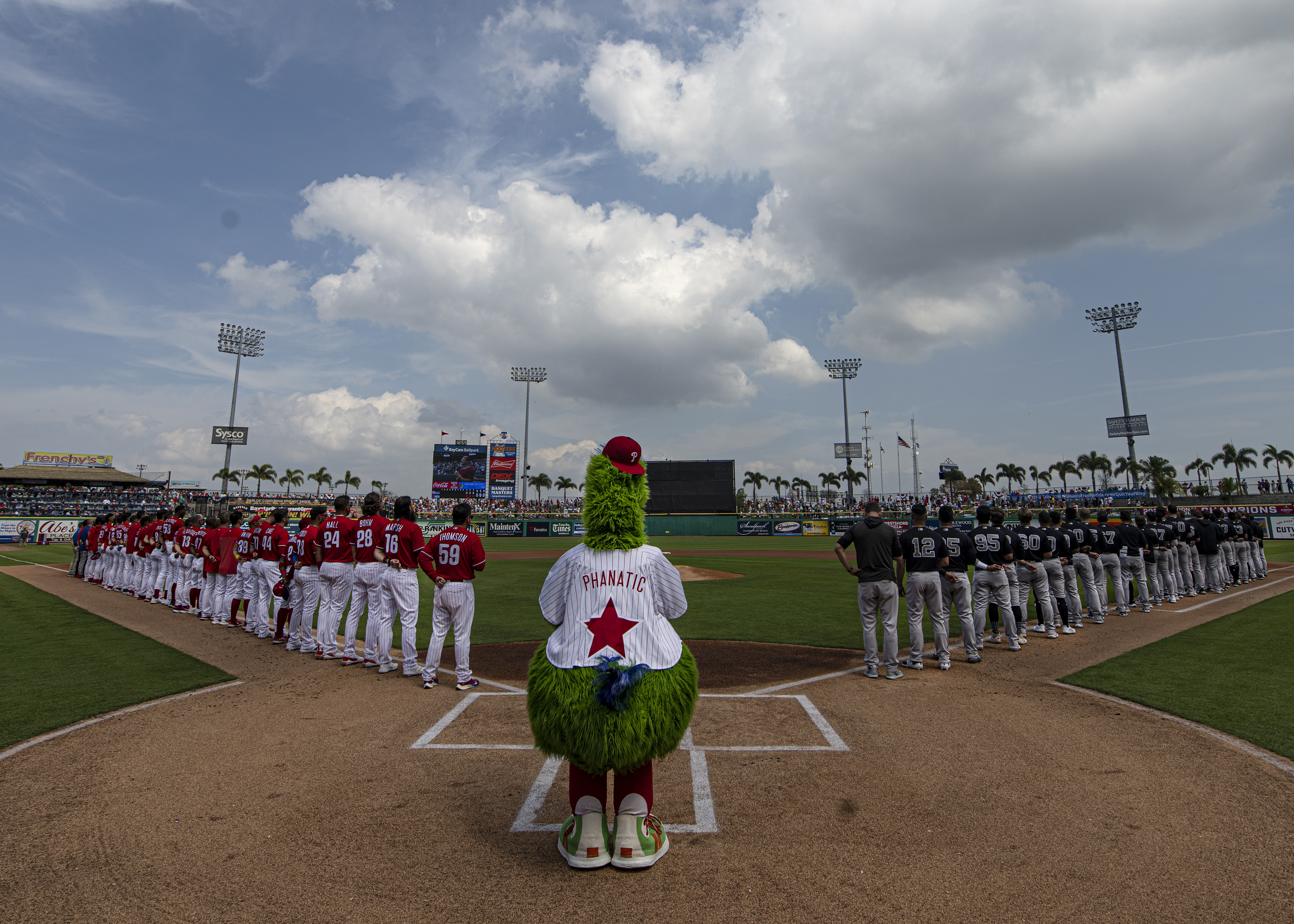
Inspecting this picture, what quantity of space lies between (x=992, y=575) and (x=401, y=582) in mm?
8107

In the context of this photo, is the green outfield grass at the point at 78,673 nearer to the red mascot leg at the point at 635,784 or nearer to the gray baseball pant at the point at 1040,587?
the red mascot leg at the point at 635,784

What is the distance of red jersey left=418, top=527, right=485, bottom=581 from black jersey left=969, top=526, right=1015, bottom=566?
22.2 ft

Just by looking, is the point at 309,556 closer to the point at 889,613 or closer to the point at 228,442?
the point at 889,613

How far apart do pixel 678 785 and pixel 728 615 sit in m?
7.80

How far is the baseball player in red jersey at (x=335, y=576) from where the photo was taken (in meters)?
8.34

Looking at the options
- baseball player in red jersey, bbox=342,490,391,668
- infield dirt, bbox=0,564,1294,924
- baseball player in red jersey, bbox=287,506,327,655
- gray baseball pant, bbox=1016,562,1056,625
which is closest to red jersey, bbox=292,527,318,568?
baseball player in red jersey, bbox=287,506,327,655

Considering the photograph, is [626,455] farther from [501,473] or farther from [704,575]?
[501,473]

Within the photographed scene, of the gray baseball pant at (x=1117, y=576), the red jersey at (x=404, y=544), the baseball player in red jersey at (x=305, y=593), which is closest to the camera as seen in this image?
the red jersey at (x=404, y=544)

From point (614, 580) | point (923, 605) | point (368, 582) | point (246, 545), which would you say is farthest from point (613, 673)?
point (246, 545)

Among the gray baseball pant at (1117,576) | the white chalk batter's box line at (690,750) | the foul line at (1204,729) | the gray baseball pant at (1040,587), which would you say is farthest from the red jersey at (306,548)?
the gray baseball pant at (1117,576)

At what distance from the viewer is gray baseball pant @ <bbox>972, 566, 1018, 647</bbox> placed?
346 inches

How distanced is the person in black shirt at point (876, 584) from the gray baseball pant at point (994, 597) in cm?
222

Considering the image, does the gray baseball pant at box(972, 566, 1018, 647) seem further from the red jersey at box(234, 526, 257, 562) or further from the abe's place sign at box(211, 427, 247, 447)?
the abe's place sign at box(211, 427, 247, 447)

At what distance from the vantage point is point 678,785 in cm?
426
